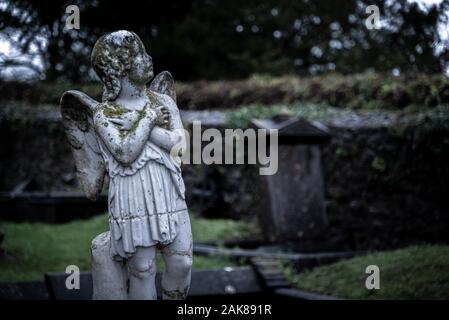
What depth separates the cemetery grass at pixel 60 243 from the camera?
8258mm

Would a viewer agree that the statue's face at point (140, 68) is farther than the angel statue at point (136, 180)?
Yes

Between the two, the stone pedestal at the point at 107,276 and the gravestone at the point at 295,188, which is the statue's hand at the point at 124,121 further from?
the gravestone at the point at 295,188

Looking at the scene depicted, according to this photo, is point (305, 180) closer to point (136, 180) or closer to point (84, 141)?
point (84, 141)

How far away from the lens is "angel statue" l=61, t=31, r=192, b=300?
4574mm

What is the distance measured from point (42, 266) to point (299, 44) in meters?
16.5

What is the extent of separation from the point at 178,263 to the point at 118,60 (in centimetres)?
154

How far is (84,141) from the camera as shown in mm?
5125

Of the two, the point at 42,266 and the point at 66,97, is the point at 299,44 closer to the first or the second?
the point at 42,266

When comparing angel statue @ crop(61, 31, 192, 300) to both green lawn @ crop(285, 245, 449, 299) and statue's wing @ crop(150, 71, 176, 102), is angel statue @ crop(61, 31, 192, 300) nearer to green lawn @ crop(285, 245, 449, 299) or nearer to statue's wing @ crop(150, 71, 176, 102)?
statue's wing @ crop(150, 71, 176, 102)

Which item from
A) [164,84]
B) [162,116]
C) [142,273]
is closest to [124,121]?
[162,116]

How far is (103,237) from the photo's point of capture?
496 centimetres

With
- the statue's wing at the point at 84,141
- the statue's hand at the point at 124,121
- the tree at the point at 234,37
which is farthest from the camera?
the tree at the point at 234,37

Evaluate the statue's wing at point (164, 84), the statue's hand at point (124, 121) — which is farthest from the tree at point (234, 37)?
the statue's hand at point (124, 121)
